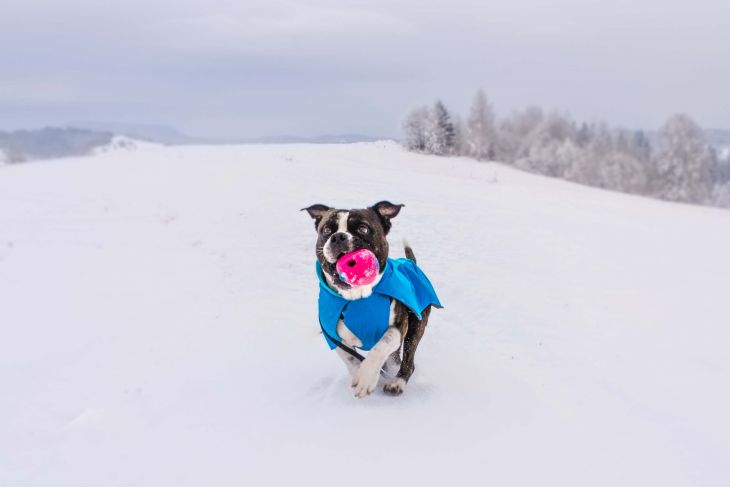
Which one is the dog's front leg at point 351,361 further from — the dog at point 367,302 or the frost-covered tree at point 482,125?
the frost-covered tree at point 482,125

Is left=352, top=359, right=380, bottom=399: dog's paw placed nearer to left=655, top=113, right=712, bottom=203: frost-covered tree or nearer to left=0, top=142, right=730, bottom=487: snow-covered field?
left=0, top=142, right=730, bottom=487: snow-covered field

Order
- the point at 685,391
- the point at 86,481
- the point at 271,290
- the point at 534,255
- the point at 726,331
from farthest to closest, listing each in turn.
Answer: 1. the point at 534,255
2. the point at 271,290
3. the point at 726,331
4. the point at 685,391
5. the point at 86,481

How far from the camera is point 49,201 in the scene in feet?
39.5

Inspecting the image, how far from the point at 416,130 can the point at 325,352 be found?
754cm

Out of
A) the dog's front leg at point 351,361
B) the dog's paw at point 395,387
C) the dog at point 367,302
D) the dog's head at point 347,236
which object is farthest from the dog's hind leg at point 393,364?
the dog's head at point 347,236

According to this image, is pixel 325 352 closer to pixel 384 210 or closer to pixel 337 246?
pixel 384 210

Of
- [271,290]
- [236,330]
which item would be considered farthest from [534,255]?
[236,330]

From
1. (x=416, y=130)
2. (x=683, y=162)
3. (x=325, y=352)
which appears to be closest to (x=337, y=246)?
(x=325, y=352)

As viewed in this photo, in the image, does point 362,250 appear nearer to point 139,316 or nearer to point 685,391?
point 685,391

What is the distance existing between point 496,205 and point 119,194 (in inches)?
337

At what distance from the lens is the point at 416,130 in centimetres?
1216

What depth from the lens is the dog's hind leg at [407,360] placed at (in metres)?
4.44

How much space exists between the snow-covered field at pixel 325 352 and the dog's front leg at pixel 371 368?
0.17 meters

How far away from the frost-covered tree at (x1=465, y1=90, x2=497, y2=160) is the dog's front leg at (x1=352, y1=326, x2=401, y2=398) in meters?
24.4
